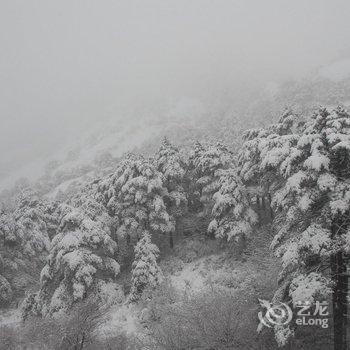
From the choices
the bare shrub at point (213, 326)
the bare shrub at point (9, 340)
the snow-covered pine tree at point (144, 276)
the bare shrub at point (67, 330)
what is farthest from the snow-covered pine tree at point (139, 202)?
the bare shrub at point (9, 340)

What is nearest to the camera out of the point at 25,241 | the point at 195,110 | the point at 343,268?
the point at 343,268

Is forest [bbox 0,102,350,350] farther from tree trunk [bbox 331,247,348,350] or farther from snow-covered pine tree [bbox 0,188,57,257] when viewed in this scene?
snow-covered pine tree [bbox 0,188,57,257]

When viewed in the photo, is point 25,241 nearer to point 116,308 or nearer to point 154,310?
point 116,308

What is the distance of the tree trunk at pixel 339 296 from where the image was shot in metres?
14.3

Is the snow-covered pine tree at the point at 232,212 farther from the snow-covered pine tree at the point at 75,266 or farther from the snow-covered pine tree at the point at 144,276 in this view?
the snow-covered pine tree at the point at 75,266

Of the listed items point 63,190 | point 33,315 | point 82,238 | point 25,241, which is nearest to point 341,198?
point 82,238

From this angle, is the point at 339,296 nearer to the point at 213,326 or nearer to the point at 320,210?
the point at 320,210

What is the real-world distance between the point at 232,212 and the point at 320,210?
52.4ft

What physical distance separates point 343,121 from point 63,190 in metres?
121

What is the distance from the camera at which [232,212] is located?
3028cm

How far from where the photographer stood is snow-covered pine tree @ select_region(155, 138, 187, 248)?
34500 mm

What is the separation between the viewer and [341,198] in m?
13.2

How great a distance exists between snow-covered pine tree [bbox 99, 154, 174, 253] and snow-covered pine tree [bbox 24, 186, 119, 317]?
4170 millimetres

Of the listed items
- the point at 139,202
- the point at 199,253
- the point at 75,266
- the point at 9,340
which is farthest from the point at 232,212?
the point at 9,340
